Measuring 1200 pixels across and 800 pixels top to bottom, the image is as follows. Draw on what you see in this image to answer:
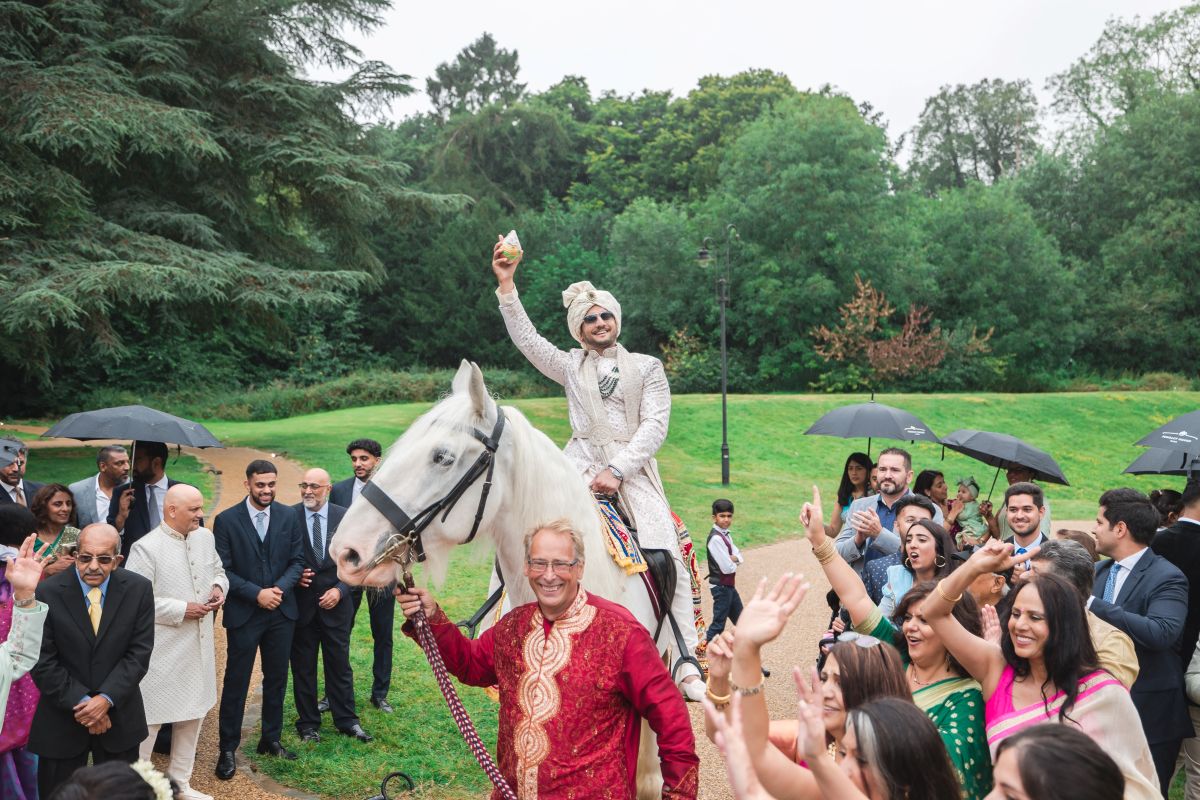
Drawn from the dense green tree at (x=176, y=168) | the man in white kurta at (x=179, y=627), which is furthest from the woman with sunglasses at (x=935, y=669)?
the dense green tree at (x=176, y=168)

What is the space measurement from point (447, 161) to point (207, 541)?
40.4 m

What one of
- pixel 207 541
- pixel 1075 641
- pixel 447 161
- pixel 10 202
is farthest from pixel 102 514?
pixel 447 161

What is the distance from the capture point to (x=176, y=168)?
20.5 m

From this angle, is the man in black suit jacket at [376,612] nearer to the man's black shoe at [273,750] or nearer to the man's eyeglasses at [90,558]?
the man's black shoe at [273,750]

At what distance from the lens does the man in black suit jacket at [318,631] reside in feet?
23.8

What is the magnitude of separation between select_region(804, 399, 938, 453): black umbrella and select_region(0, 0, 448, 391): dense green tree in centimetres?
1234

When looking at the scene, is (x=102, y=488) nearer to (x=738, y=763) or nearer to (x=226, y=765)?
(x=226, y=765)

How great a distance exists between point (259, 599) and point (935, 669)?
489cm

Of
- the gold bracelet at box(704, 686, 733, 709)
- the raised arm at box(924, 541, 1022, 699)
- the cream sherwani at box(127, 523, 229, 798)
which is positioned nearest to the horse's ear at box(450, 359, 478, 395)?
the gold bracelet at box(704, 686, 733, 709)

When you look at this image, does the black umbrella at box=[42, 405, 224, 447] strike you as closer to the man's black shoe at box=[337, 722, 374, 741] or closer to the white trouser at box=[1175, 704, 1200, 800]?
the man's black shoe at box=[337, 722, 374, 741]

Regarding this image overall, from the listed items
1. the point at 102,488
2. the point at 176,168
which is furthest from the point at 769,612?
the point at 176,168

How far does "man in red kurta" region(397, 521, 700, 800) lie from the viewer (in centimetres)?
340

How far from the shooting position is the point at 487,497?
4.16m

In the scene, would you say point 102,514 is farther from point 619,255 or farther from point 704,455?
point 619,255
